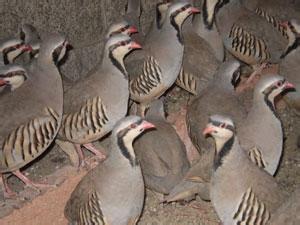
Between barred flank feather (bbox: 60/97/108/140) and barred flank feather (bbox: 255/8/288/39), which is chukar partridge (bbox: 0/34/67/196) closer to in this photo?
barred flank feather (bbox: 60/97/108/140)

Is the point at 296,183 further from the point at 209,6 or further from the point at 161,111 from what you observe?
the point at 209,6

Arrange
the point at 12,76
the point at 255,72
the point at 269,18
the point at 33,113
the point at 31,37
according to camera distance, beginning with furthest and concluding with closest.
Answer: the point at 269,18 → the point at 255,72 → the point at 31,37 → the point at 12,76 → the point at 33,113

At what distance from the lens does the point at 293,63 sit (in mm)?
6695

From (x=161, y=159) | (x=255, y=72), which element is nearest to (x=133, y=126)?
(x=161, y=159)

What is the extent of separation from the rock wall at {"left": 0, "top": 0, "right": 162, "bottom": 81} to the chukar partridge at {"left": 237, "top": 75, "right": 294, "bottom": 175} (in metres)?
2.16

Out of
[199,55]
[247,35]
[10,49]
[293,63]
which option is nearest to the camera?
[10,49]

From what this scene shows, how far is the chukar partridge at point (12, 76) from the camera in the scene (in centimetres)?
551

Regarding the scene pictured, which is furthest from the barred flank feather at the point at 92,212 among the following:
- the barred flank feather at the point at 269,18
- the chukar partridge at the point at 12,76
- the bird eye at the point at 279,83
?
the barred flank feather at the point at 269,18

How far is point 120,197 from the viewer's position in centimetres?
453

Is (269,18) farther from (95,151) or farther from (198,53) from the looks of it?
(95,151)

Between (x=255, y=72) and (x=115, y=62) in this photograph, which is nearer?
(x=115, y=62)

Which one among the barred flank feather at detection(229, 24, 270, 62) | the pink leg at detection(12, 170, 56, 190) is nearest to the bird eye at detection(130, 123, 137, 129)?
the pink leg at detection(12, 170, 56, 190)

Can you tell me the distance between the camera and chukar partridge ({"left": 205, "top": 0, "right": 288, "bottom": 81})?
23.5 feet

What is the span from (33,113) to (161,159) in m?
1.13
